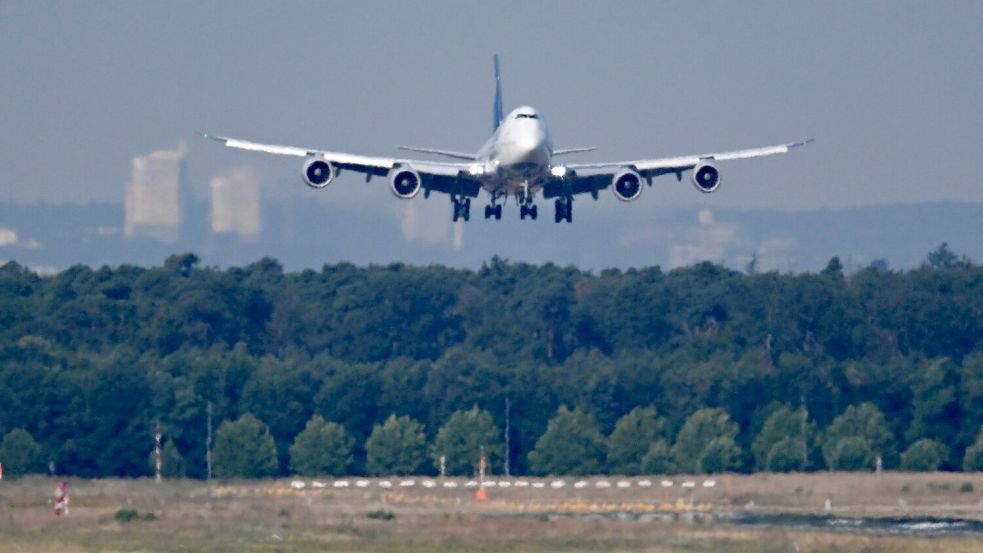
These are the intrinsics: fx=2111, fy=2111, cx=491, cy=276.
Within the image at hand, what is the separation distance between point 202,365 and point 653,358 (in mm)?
28058

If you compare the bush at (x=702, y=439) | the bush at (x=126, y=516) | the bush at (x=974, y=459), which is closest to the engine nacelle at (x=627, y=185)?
the bush at (x=126, y=516)

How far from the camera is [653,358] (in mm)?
118312

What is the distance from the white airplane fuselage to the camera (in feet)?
199

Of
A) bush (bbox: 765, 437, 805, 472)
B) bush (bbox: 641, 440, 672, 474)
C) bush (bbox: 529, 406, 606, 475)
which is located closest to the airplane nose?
bush (bbox: 529, 406, 606, 475)

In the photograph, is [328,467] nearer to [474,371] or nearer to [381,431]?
[381,431]

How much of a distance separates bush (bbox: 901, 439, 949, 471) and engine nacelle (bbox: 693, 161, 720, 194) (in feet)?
110

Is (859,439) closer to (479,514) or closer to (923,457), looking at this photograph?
(923,457)

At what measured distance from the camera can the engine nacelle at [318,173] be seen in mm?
63969

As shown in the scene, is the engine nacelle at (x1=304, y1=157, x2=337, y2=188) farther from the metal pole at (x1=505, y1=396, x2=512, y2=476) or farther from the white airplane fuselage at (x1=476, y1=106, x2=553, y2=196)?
the metal pole at (x1=505, y1=396, x2=512, y2=476)

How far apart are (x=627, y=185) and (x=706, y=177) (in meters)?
2.50

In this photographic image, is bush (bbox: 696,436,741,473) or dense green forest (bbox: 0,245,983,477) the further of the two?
dense green forest (bbox: 0,245,983,477)

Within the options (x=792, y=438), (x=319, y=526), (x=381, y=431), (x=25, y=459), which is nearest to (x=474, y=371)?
(x=381, y=431)

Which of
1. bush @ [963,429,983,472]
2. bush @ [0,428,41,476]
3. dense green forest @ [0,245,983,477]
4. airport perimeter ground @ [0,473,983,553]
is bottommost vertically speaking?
airport perimeter ground @ [0,473,983,553]

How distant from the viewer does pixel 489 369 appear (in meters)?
106
